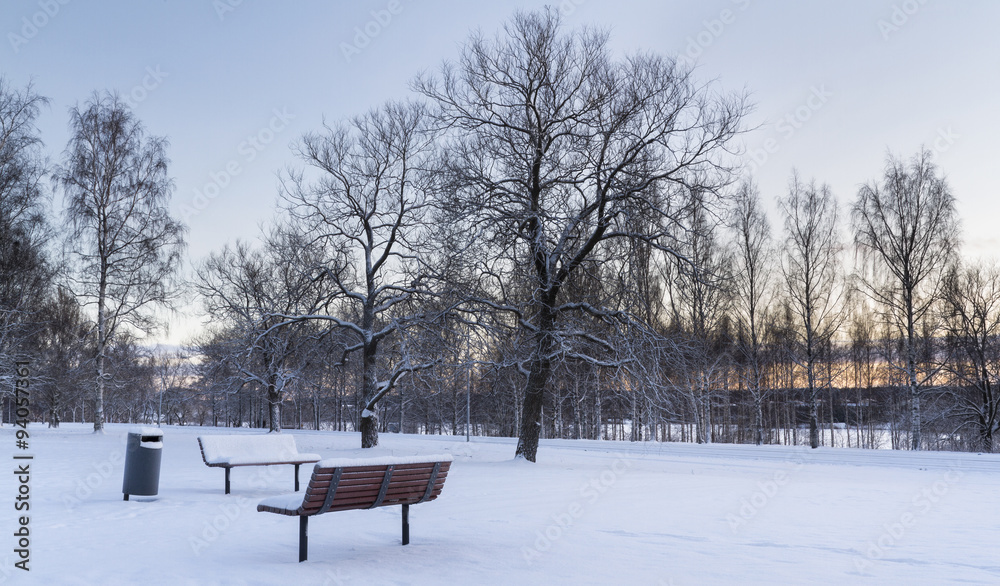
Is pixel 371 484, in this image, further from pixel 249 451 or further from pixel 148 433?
pixel 249 451

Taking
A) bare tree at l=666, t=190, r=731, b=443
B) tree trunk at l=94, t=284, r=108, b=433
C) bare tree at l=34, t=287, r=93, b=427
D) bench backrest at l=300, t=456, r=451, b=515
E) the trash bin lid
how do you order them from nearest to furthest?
bench backrest at l=300, t=456, r=451, b=515 → the trash bin lid → bare tree at l=666, t=190, r=731, b=443 → tree trunk at l=94, t=284, r=108, b=433 → bare tree at l=34, t=287, r=93, b=427

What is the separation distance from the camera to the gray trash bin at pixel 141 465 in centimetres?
919

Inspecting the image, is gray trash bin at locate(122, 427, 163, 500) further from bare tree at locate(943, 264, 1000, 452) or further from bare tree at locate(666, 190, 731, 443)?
bare tree at locate(943, 264, 1000, 452)

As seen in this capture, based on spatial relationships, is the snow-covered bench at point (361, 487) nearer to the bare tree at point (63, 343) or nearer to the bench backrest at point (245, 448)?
the bench backrest at point (245, 448)

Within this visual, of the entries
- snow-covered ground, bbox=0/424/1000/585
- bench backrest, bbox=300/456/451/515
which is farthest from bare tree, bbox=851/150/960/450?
bench backrest, bbox=300/456/451/515

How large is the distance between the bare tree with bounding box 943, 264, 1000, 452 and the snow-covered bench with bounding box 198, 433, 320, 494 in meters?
26.2

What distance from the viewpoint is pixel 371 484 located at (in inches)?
245

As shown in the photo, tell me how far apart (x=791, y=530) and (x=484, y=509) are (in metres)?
3.58

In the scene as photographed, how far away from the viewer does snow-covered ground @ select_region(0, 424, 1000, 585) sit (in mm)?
5375

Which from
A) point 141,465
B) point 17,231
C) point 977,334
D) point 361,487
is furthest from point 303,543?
point 977,334

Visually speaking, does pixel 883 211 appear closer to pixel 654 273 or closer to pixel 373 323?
pixel 654 273

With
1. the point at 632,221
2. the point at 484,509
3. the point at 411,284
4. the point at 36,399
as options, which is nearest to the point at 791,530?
the point at 484,509

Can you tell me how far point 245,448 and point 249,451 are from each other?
0.26 feet

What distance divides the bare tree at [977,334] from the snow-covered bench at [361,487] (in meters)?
27.2
